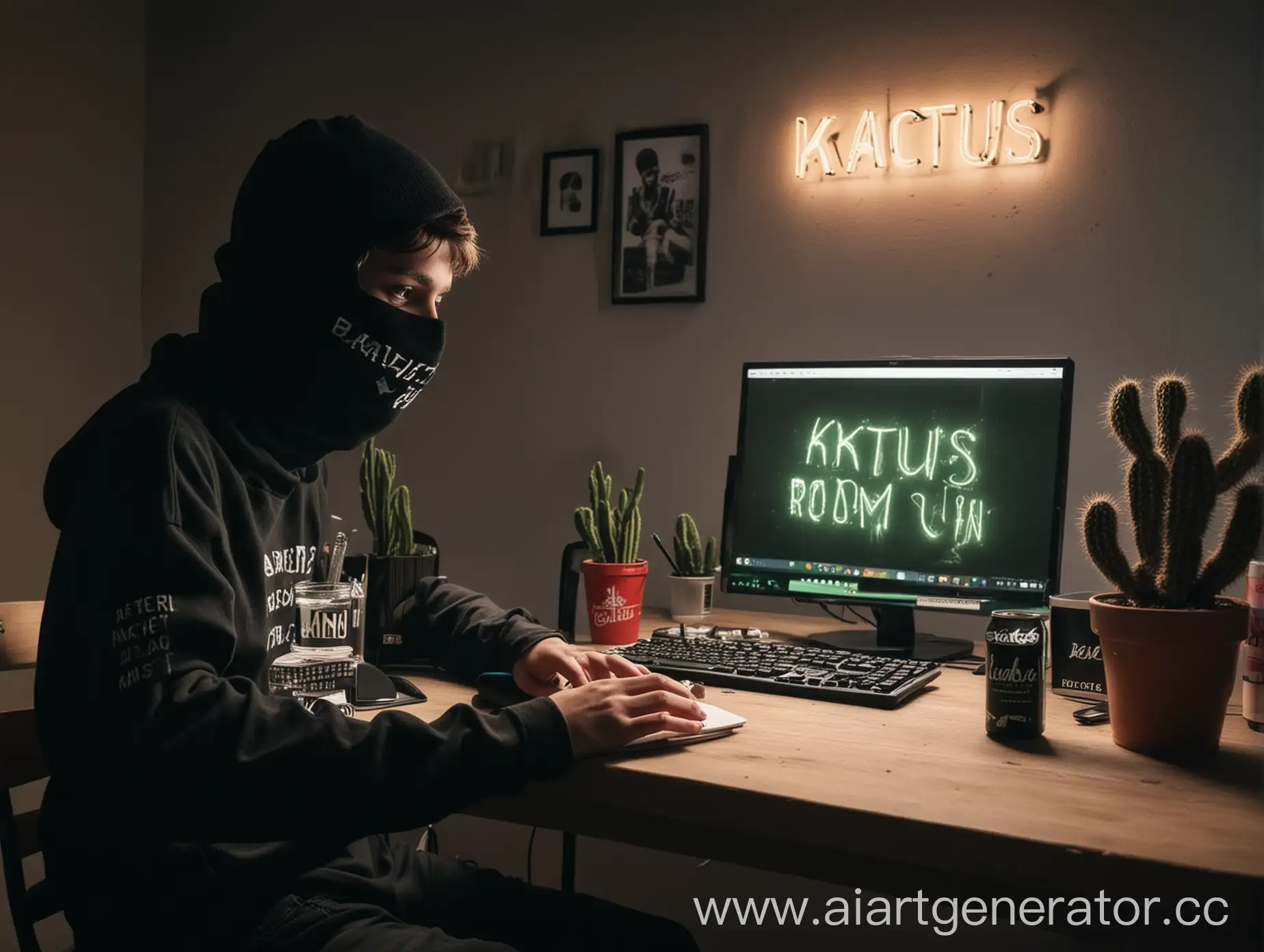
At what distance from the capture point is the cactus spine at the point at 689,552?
184 cm

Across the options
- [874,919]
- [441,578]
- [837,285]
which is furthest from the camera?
[837,285]

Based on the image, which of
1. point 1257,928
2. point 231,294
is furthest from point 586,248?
point 1257,928

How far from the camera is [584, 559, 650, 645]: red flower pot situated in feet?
5.33

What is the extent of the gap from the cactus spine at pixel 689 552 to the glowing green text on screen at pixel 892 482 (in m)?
0.24

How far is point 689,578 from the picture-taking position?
1830mm

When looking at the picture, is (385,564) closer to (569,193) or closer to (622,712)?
(622,712)

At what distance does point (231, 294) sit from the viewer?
1153 mm

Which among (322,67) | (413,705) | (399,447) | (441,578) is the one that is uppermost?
(322,67)

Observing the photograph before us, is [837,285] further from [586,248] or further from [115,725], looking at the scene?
[115,725]

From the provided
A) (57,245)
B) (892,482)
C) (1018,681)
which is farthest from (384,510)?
(57,245)

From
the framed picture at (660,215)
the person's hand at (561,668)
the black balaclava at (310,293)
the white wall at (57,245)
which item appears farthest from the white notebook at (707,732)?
the white wall at (57,245)

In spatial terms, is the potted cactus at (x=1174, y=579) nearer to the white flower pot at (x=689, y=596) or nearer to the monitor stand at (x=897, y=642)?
the monitor stand at (x=897, y=642)

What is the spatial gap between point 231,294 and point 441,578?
1.92ft

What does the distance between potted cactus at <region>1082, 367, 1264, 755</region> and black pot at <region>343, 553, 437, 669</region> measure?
3.13 ft
